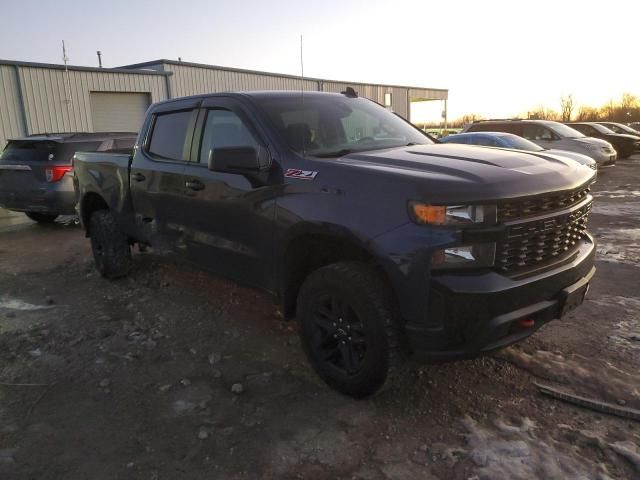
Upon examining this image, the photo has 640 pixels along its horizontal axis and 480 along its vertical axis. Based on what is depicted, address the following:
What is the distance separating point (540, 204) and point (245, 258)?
1.97 metres

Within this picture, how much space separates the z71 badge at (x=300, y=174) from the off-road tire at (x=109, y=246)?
9.21ft

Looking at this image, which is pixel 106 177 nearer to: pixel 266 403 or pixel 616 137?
pixel 266 403

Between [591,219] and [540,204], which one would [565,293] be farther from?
[591,219]

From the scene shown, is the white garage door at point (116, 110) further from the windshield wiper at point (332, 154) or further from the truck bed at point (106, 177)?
the windshield wiper at point (332, 154)

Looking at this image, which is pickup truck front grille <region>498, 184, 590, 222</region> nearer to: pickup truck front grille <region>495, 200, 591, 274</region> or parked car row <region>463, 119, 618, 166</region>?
pickup truck front grille <region>495, 200, 591, 274</region>

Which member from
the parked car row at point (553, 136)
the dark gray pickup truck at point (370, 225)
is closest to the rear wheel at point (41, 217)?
the dark gray pickup truck at point (370, 225)

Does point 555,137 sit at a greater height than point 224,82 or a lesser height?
lesser

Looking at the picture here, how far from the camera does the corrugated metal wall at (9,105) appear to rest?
16.1 m

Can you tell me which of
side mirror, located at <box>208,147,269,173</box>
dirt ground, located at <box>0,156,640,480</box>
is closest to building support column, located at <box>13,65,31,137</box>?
dirt ground, located at <box>0,156,640,480</box>

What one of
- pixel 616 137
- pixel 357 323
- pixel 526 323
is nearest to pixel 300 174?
pixel 357 323

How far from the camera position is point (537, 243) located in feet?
9.31

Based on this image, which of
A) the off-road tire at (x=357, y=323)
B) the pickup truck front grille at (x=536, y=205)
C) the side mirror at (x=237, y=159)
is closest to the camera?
the pickup truck front grille at (x=536, y=205)

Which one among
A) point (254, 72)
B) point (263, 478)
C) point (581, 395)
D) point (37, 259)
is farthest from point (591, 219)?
point (254, 72)

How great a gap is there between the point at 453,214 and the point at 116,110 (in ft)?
64.6
